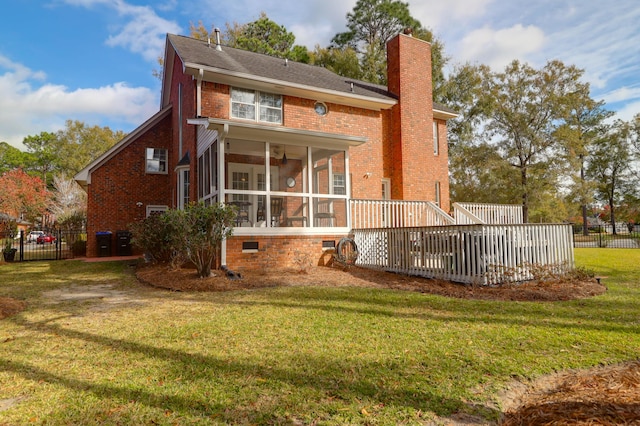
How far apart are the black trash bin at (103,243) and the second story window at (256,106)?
744cm

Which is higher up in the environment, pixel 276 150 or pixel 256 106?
pixel 256 106

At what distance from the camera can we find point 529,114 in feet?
82.2

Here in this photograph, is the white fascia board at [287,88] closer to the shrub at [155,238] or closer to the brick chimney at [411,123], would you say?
the brick chimney at [411,123]

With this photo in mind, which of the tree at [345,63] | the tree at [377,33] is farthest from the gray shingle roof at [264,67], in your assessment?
the tree at [377,33]

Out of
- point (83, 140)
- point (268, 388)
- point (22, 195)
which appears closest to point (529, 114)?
point (268, 388)

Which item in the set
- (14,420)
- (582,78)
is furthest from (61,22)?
(582,78)

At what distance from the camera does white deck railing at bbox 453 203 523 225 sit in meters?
12.2

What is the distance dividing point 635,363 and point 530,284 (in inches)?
163

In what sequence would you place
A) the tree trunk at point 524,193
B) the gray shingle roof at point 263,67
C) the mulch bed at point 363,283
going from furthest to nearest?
the tree trunk at point 524,193 → the gray shingle roof at point 263,67 → the mulch bed at point 363,283

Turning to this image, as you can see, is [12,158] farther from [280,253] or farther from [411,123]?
[280,253]

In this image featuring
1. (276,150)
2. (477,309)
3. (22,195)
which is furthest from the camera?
(22,195)

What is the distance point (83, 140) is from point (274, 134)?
47.5 meters

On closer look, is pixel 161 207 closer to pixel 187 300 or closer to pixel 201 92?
pixel 201 92

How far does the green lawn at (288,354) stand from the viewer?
7.89 ft
